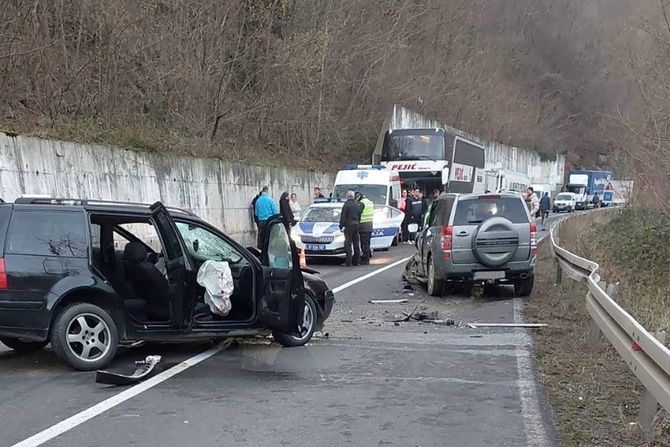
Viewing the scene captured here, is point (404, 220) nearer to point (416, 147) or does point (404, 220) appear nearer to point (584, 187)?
point (416, 147)

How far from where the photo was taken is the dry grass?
4.97 meters

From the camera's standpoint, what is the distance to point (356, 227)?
16.9 meters

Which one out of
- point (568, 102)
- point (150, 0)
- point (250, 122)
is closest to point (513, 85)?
point (568, 102)

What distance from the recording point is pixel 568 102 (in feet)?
282

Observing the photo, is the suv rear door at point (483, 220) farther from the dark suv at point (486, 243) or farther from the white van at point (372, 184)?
the white van at point (372, 184)

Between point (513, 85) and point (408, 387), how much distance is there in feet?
235

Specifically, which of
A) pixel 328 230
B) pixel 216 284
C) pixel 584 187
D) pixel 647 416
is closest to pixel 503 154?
pixel 584 187

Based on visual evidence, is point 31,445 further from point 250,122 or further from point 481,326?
point 250,122

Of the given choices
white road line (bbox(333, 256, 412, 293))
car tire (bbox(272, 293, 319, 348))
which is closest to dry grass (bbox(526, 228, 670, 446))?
car tire (bbox(272, 293, 319, 348))

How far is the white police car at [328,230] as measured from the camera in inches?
686

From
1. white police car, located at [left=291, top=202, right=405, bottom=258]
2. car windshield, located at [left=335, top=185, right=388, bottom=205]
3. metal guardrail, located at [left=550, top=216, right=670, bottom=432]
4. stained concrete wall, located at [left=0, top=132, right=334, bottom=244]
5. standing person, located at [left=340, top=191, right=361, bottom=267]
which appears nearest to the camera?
metal guardrail, located at [left=550, top=216, right=670, bottom=432]

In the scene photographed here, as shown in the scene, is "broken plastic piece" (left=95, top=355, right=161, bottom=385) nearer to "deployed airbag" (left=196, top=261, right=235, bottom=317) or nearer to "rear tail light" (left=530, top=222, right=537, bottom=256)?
"deployed airbag" (left=196, top=261, right=235, bottom=317)

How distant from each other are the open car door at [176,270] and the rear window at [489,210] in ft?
18.9

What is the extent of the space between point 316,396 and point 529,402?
5.70 ft
